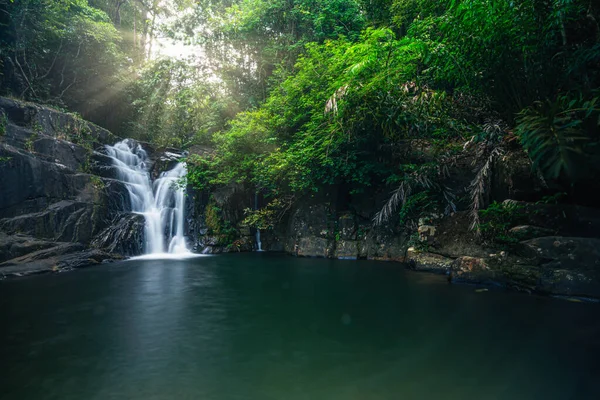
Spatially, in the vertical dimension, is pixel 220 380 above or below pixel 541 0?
below

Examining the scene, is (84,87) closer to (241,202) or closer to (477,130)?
(241,202)

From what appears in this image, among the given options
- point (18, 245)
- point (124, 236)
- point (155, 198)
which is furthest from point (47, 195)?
point (155, 198)

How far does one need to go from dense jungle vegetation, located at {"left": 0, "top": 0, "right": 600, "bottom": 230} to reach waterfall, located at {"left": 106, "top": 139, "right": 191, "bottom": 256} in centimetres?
131

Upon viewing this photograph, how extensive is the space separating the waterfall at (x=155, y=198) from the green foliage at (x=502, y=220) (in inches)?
400

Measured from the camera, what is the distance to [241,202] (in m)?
14.2

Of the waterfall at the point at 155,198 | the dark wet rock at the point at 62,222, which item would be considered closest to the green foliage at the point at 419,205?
the waterfall at the point at 155,198

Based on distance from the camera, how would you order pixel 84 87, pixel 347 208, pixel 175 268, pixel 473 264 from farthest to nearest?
1. pixel 84 87
2. pixel 347 208
3. pixel 175 268
4. pixel 473 264

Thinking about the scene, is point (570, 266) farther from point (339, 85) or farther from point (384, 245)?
point (339, 85)

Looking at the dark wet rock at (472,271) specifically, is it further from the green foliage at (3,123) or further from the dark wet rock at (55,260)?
the green foliage at (3,123)

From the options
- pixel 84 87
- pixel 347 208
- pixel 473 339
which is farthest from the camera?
pixel 84 87

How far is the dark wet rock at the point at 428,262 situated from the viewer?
798 centimetres

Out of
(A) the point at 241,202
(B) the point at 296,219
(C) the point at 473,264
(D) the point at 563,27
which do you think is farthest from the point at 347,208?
(D) the point at 563,27

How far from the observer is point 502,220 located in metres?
6.76

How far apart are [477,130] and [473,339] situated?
5.14 metres
